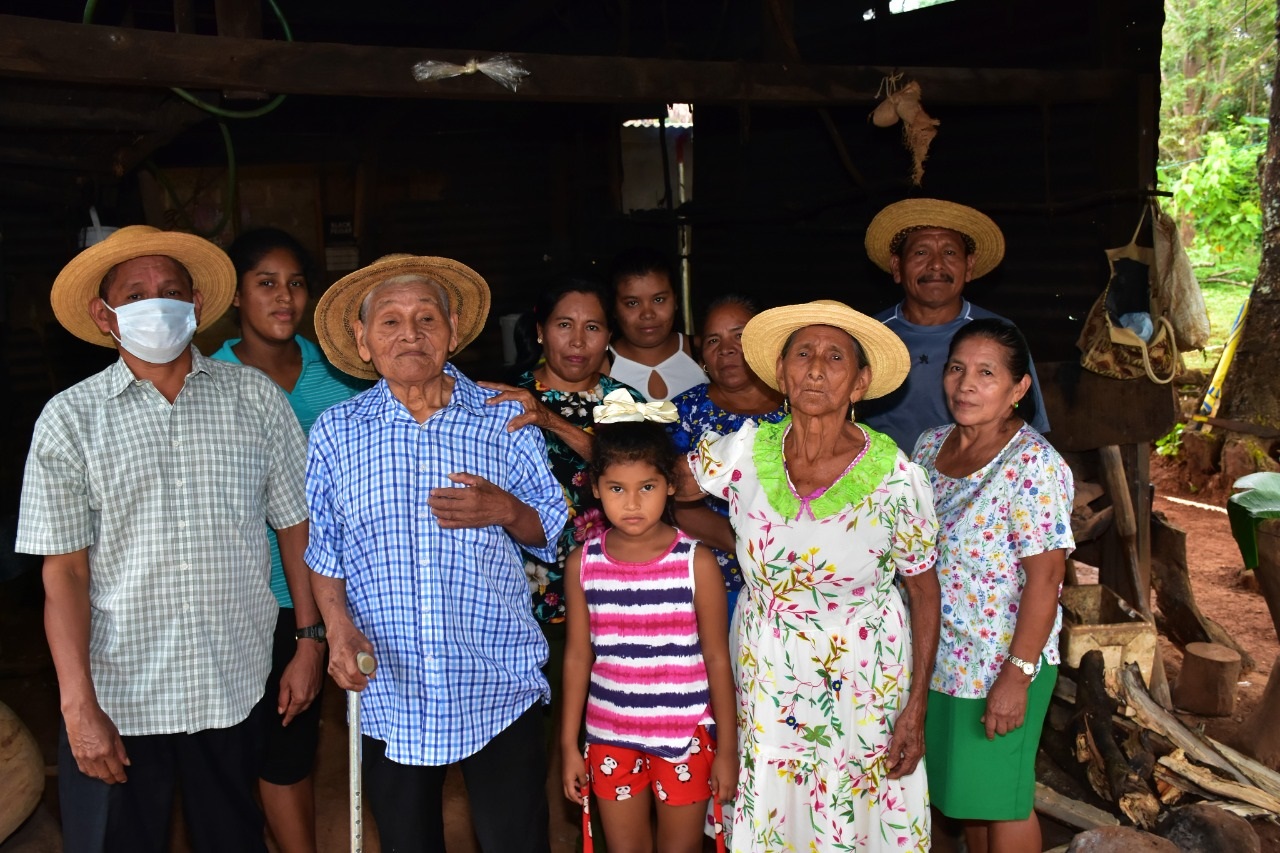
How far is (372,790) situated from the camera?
2592 mm

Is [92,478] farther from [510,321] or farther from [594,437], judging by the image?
[510,321]

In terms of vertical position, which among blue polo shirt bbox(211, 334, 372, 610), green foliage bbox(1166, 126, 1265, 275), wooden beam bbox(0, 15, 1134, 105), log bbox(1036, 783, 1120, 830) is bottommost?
log bbox(1036, 783, 1120, 830)

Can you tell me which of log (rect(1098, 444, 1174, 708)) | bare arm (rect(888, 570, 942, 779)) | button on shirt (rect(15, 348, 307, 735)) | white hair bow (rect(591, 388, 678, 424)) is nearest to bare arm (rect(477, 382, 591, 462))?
white hair bow (rect(591, 388, 678, 424))

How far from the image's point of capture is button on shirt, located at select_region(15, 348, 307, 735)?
248 cm

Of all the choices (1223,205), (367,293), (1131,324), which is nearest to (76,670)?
(367,293)

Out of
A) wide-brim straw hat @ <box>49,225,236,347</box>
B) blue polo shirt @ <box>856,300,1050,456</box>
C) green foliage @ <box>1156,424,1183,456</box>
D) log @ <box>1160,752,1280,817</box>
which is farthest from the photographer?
green foliage @ <box>1156,424,1183,456</box>

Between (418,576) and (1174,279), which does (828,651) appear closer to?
(418,576)

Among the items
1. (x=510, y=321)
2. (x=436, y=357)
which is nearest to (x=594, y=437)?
(x=436, y=357)

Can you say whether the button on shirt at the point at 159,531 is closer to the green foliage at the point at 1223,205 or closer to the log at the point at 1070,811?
the log at the point at 1070,811

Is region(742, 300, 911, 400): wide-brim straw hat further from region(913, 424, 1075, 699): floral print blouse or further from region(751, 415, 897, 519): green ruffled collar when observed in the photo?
region(913, 424, 1075, 699): floral print blouse

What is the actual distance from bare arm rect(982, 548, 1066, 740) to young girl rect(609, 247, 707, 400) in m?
1.39

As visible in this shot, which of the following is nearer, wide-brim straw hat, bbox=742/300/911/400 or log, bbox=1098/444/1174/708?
wide-brim straw hat, bbox=742/300/911/400

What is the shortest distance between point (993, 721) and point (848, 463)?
0.80m

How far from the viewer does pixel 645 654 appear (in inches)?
111
